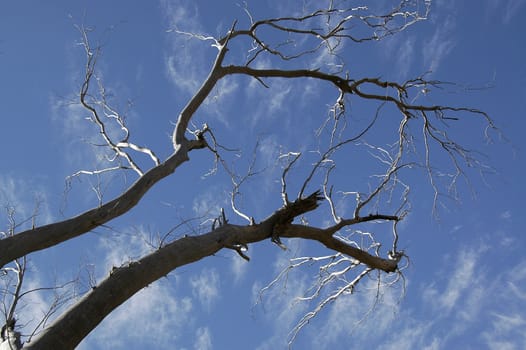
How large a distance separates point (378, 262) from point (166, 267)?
8.22ft

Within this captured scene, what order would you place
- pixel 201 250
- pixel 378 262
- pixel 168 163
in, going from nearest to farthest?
pixel 201 250 → pixel 168 163 → pixel 378 262

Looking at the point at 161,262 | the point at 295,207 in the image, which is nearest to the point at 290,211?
the point at 295,207

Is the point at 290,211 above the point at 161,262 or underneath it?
above

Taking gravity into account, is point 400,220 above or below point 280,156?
below

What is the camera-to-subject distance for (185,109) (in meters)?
5.38

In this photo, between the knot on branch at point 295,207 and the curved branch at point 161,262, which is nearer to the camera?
the curved branch at point 161,262

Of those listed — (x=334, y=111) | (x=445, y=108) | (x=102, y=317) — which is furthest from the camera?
(x=334, y=111)

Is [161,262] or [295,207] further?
[295,207]

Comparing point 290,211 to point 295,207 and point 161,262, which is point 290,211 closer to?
point 295,207

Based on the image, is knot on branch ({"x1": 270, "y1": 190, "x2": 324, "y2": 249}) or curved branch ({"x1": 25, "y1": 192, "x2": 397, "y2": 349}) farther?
knot on branch ({"x1": 270, "y1": 190, "x2": 324, "y2": 249})

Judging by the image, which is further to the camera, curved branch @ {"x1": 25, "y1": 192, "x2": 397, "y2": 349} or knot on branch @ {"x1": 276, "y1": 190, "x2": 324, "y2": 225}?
knot on branch @ {"x1": 276, "y1": 190, "x2": 324, "y2": 225}

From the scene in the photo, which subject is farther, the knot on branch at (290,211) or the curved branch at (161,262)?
the knot on branch at (290,211)

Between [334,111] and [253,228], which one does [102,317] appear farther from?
[334,111]

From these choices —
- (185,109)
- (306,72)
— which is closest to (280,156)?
(306,72)
